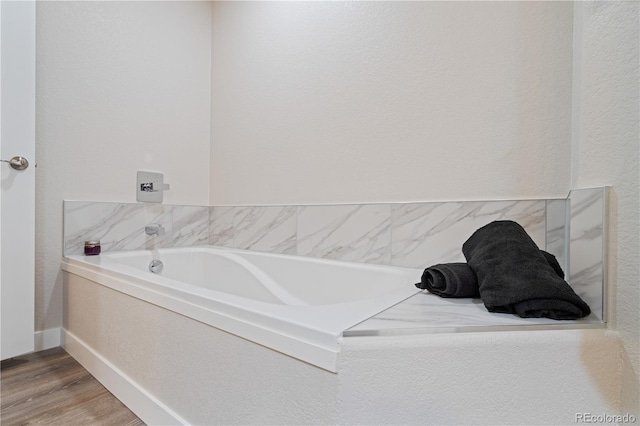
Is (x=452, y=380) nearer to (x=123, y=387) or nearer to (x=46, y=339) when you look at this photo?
(x=123, y=387)

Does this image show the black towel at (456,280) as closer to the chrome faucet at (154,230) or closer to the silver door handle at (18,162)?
the chrome faucet at (154,230)

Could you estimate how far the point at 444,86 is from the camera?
4.76 feet

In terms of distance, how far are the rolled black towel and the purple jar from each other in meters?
1.77

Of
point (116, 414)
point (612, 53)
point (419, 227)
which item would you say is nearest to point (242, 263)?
point (116, 414)

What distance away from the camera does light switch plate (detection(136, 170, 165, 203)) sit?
2.14 meters

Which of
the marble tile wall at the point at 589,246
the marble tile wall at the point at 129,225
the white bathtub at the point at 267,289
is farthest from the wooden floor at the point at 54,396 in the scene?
the marble tile wall at the point at 589,246

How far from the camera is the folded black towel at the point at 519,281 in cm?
78

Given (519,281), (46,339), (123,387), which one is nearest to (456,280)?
(519,281)

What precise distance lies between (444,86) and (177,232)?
187 cm

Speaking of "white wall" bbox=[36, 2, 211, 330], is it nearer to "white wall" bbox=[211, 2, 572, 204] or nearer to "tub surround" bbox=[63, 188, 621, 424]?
"white wall" bbox=[211, 2, 572, 204]

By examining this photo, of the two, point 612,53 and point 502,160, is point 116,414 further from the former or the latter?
point 612,53

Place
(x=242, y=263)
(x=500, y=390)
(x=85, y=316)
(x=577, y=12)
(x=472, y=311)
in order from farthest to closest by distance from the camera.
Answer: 1. (x=242, y=263)
2. (x=85, y=316)
3. (x=577, y=12)
4. (x=472, y=311)
5. (x=500, y=390)

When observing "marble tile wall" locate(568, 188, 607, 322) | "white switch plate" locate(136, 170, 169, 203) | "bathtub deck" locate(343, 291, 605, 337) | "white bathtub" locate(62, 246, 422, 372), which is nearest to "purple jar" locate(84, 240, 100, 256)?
"white bathtub" locate(62, 246, 422, 372)

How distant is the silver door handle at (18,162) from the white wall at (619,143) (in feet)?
7.24
